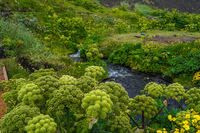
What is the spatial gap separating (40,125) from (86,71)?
3.80 meters

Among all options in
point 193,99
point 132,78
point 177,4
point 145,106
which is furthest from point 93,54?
point 177,4

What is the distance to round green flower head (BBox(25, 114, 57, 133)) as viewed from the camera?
4.99ft

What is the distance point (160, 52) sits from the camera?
10.2m

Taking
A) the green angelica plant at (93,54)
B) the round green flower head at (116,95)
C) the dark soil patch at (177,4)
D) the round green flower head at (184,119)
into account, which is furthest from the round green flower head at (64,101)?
the dark soil patch at (177,4)

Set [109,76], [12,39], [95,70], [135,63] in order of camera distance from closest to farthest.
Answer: [95,70] < [12,39] < [109,76] < [135,63]

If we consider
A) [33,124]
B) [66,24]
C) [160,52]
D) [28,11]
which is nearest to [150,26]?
[160,52]

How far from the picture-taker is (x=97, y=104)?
160 cm

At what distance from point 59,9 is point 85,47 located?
25.6ft

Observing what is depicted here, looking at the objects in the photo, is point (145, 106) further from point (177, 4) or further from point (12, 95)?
point (177, 4)

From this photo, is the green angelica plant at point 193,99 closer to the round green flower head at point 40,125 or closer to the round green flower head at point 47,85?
the round green flower head at point 47,85

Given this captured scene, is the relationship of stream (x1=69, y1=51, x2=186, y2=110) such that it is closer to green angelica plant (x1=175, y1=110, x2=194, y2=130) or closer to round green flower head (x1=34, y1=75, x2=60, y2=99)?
green angelica plant (x1=175, y1=110, x2=194, y2=130)

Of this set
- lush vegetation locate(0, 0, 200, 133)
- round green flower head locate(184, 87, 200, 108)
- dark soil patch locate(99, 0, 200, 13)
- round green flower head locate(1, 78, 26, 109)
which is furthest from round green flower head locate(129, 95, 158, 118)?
dark soil patch locate(99, 0, 200, 13)

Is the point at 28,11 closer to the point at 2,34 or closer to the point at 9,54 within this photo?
the point at 2,34

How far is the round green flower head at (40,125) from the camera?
152cm
